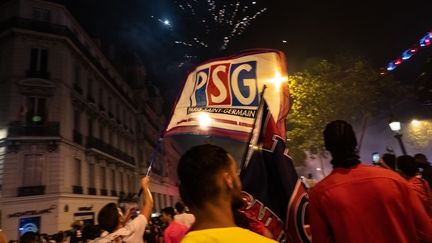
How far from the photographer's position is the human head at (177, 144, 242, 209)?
151cm

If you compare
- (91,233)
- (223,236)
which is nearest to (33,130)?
(91,233)

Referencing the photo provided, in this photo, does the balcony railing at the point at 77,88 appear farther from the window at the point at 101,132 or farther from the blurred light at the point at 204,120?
the blurred light at the point at 204,120

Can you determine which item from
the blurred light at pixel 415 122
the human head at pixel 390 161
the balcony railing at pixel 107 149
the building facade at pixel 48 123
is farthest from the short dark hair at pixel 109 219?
the blurred light at pixel 415 122

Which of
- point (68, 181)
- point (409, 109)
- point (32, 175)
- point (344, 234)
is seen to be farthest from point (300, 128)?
point (344, 234)

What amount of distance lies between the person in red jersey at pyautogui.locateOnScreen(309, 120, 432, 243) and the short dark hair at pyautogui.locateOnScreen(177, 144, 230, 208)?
35.4 inches

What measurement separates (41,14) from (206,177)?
25.2 metres

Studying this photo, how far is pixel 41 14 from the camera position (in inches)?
905

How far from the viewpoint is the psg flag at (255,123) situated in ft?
7.54

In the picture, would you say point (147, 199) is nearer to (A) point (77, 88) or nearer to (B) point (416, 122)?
(A) point (77, 88)

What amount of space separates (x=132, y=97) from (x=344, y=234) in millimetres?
39733

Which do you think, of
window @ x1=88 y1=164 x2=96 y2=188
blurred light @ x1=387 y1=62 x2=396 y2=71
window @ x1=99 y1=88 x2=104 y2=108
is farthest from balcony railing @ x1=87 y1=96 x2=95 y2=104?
blurred light @ x1=387 y1=62 x2=396 y2=71

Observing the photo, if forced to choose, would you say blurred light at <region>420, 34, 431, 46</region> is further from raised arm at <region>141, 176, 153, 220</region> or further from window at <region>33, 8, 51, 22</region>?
window at <region>33, 8, 51, 22</region>

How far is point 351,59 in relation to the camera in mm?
19156

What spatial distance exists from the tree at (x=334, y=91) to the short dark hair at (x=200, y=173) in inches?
698
